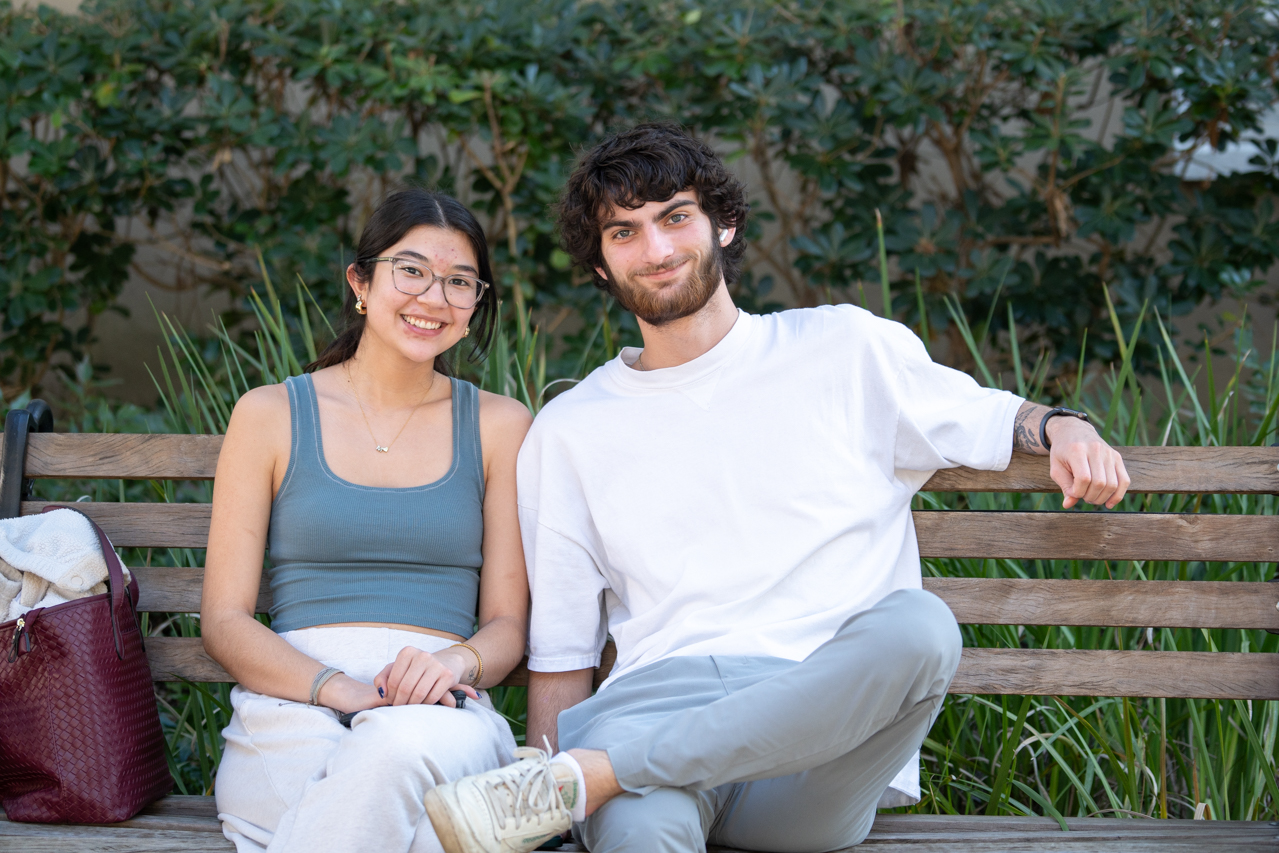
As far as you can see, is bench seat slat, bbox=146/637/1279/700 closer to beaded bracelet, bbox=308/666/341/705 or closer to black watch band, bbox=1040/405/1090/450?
black watch band, bbox=1040/405/1090/450

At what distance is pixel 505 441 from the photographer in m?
2.24

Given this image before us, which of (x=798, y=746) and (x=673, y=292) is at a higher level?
(x=673, y=292)

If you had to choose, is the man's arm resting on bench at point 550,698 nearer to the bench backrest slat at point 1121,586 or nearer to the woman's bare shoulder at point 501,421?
the bench backrest slat at point 1121,586

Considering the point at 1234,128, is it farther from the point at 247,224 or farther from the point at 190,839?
the point at 190,839

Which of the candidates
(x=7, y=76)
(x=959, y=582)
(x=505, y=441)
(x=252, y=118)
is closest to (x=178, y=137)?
(x=252, y=118)

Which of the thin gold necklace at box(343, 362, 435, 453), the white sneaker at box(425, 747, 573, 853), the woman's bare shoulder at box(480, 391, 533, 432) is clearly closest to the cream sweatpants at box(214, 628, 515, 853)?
the white sneaker at box(425, 747, 573, 853)

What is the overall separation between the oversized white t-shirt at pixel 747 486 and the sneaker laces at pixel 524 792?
43 cm

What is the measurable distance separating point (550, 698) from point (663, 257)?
0.90 meters

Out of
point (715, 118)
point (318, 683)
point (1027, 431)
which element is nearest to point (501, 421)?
point (318, 683)

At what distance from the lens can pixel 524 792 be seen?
1.60 m

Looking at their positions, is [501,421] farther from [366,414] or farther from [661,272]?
[661,272]

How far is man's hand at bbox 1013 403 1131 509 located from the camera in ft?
6.28

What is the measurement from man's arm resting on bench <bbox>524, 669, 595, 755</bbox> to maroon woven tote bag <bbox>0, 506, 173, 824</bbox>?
0.73 m

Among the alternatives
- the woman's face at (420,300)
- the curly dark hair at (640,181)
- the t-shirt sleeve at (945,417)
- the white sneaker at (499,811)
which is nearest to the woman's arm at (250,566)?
the woman's face at (420,300)
